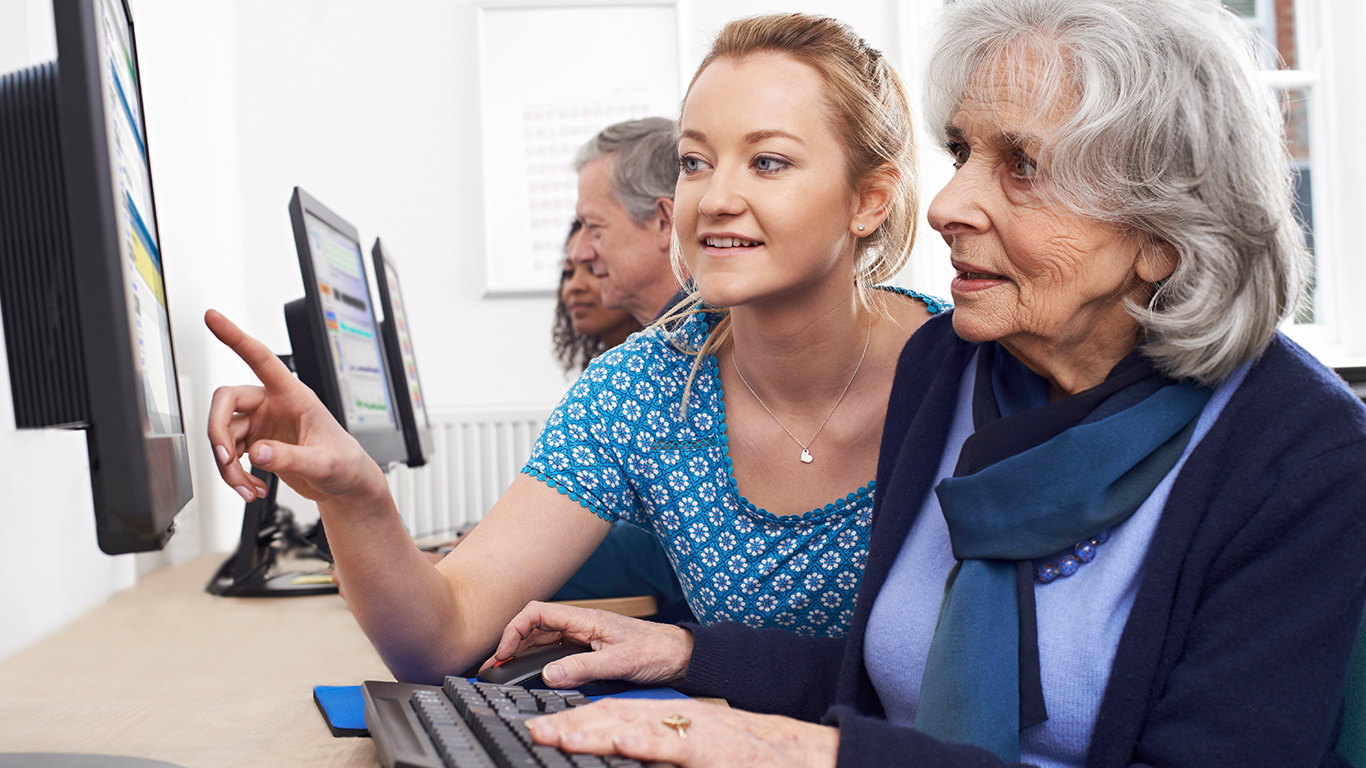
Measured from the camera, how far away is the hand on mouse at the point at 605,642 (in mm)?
866

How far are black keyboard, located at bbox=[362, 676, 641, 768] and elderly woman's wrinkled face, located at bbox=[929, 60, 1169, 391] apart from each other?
0.48m

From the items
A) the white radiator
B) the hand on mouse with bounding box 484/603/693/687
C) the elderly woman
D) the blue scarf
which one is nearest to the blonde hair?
the elderly woman

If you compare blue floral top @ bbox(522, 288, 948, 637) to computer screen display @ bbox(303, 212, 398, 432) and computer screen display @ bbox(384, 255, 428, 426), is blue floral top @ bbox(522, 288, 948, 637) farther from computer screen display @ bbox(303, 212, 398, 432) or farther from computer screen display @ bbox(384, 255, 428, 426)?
computer screen display @ bbox(384, 255, 428, 426)

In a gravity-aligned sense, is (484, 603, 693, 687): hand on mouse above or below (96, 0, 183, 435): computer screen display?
below

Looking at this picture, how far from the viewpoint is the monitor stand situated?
1.54 m

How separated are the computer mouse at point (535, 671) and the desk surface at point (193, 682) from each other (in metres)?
0.12

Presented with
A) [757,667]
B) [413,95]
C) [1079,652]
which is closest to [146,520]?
[757,667]

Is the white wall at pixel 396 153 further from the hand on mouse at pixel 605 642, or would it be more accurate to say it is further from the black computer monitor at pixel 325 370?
the hand on mouse at pixel 605 642

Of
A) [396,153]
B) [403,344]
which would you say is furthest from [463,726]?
[396,153]

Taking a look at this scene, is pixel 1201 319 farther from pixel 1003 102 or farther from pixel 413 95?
pixel 413 95

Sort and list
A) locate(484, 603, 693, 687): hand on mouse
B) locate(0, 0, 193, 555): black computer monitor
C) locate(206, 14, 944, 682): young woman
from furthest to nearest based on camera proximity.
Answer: locate(206, 14, 944, 682): young woman → locate(484, 603, 693, 687): hand on mouse → locate(0, 0, 193, 555): black computer monitor

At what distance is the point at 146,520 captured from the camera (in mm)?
536

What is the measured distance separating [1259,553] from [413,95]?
326 cm

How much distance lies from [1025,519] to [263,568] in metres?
1.29
